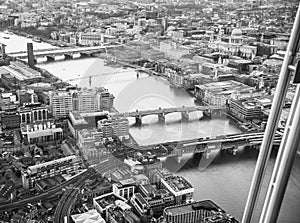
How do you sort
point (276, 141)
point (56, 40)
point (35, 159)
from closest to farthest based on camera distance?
point (276, 141) < point (35, 159) < point (56, 40)

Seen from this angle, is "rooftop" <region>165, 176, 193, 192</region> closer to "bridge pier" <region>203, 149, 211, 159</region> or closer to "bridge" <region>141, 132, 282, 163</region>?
"bridge" <region>141, 132, 282, 163</region>

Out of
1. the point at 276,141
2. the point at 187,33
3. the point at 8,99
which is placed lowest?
the point at 8,99

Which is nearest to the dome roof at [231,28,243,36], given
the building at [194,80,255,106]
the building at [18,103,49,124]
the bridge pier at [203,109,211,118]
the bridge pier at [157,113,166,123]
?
the building at [194,80,255,106]

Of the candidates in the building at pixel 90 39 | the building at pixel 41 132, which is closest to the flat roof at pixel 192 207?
the building at pixel 41 132

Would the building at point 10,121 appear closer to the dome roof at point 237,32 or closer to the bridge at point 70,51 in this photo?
the bridge at point 70,51

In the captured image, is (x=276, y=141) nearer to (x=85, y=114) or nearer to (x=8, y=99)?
(x=85, y=114)

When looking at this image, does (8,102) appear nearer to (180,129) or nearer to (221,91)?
(180,129)

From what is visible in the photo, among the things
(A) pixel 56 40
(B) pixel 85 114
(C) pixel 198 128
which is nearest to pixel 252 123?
(C) pixel 198 128
